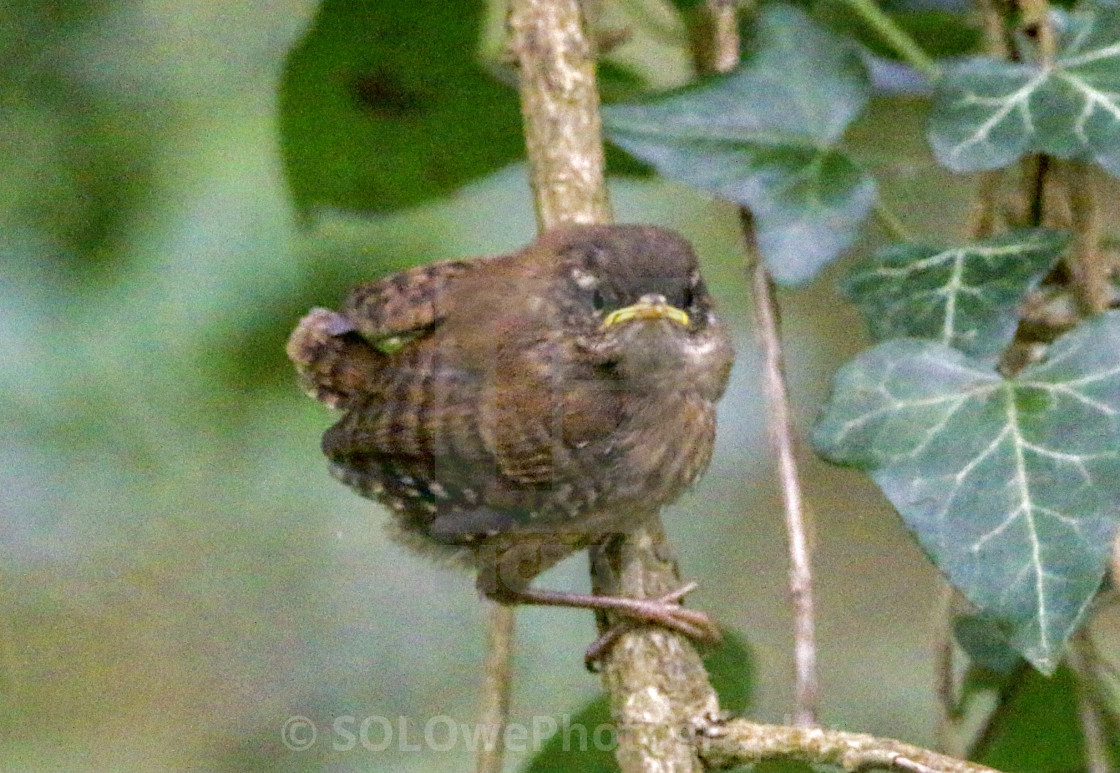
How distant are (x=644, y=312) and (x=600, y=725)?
1.97 feet

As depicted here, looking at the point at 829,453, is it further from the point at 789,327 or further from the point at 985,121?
the point at 789,327

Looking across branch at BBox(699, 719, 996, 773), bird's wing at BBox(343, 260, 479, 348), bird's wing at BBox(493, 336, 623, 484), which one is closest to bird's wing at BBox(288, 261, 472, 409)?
bird's wing at BBox(343, 260, 479, 348)

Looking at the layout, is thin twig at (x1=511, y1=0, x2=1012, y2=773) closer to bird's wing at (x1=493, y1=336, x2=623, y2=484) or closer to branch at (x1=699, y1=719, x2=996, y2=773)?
branch at (x1=699, y1=719, x2=996, y2=773)

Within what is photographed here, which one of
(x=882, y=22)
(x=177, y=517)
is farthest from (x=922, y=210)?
(x=177, y=517)

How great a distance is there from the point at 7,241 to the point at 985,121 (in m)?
1.78

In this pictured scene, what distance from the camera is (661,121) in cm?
188

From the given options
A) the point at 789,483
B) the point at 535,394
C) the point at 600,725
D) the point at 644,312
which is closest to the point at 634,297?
the point at 644,312

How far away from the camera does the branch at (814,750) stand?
113cm

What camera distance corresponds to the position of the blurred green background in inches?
82.3

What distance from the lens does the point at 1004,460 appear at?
1470mm

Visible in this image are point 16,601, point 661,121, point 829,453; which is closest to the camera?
point 829,453

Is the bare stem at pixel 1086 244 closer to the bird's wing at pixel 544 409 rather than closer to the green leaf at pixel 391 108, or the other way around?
the bird's wing at pixel 544 409

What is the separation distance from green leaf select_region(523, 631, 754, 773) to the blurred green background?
21 centimetres

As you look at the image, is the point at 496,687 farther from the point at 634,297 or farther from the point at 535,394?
the point at 634,297
